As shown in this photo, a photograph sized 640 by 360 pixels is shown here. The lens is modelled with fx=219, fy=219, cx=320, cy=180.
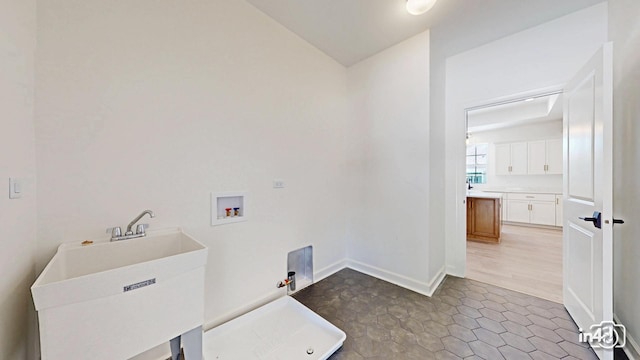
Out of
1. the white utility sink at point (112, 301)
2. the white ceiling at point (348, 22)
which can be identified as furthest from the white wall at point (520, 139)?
the white utility sink at point (112, 301)

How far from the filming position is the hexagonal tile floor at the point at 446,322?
1521mm

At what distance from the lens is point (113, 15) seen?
1287 mm

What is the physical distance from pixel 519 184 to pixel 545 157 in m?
0.88

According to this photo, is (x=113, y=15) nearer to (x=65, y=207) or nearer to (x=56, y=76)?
(x=56, y=76)

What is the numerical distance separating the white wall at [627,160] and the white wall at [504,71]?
23 cm

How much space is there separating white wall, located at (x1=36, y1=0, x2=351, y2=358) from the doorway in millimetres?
2307

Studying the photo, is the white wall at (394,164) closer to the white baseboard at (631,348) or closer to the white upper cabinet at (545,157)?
the white baseboard at (631,348)

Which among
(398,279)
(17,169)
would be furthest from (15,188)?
(398,279)

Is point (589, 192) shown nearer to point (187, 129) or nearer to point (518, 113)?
point (187, 129)

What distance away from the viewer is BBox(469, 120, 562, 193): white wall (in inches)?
208

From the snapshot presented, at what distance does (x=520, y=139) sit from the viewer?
5.63m

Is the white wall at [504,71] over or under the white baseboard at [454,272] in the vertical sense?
over

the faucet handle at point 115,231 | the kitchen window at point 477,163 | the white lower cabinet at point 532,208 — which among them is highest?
the kitchen window at point 477,163

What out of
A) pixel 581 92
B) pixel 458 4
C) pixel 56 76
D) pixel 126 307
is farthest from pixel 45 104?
pixel 581 92
